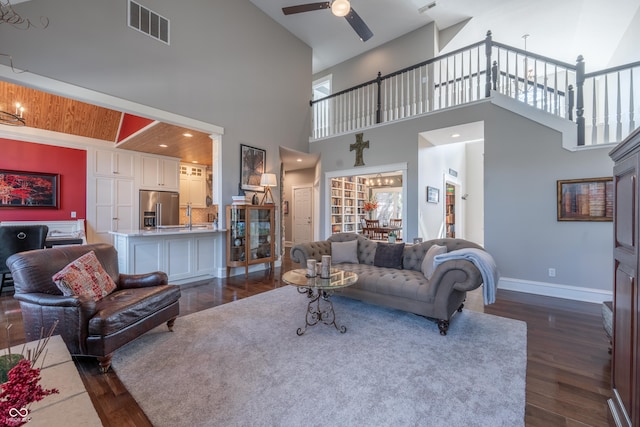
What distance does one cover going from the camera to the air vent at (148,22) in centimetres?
373

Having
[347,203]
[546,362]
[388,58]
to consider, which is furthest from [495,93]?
[347,203]

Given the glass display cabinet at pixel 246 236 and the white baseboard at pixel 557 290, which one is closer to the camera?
the white baseboard at pixel 557 290

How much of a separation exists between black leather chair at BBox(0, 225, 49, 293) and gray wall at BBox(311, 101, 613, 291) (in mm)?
6682

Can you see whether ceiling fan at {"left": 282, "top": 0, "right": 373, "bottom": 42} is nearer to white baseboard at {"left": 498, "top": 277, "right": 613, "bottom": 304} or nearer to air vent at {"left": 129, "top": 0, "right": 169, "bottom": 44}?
air vent at {"left": 129, "top": 0, "right": 169, "bottom": 44}

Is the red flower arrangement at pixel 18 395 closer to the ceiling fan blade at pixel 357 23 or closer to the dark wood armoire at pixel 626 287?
the dark wood armoire at pixel 626 287

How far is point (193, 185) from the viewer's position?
7.41 m

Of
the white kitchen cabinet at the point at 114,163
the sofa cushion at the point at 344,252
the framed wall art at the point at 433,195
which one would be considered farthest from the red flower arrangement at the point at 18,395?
the white kitchen cabinet at the point at 114,163

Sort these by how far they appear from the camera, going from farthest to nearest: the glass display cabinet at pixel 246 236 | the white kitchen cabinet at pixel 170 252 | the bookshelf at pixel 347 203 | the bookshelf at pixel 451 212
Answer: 1. the bookshelf at pixel 347 203
2. the bookshelf at pixel 451 212
3. the glass display cabinet at pixel 246 236
4. the white kitchen cabinet at pixel 170 252

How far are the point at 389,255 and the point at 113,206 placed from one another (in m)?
5.92

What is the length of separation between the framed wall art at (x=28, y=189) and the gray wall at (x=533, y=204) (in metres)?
7.52

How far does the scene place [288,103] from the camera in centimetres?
616

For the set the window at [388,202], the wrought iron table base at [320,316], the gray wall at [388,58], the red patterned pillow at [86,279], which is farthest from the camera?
the window at [388,202]

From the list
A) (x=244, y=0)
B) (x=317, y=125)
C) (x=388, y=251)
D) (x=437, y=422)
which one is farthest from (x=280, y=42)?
(x=437, y=422)

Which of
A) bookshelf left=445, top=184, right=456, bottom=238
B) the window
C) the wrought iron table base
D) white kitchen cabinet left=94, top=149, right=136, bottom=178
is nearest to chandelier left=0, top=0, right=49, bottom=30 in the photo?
the wrought iron table base
